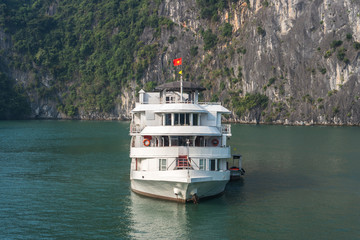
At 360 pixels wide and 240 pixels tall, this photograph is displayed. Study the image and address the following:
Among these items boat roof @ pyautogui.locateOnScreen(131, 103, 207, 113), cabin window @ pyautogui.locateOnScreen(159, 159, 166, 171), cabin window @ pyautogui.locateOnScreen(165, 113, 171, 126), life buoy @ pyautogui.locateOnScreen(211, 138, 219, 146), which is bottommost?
cabin window @ pyautogui.locateOnScreen(159, 159, 166, 171)

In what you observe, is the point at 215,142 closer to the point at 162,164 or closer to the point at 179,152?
the point at 179,152

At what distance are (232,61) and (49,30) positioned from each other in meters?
85.8

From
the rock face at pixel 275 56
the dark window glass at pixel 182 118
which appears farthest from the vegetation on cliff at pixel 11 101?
the dark window glass at pixel 182 118

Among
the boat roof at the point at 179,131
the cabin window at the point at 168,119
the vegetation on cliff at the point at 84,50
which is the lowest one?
the boat roof at the point at 179,131

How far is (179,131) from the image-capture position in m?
28.0

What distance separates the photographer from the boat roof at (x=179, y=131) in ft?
91.6

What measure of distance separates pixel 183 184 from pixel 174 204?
79.2 inches

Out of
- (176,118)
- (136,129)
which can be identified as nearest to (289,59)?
(136,129)

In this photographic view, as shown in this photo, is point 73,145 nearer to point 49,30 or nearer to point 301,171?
point 301,171

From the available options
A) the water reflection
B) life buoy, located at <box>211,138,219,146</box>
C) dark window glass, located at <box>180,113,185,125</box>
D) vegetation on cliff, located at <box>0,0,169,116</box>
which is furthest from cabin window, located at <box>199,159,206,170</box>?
vegetation on cliff, located at <box>0,0,169,116</box>

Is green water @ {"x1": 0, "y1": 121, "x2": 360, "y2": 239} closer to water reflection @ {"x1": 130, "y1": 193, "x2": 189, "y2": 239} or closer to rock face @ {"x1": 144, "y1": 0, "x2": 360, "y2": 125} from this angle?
water reflection @ {"x1": 130, "y1": 193, "x2": 189, "y2": 239}

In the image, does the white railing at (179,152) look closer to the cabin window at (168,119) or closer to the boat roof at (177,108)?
the cabin window at (168,119)

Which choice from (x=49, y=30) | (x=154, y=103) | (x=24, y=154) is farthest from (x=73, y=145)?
(x=49, y=30)

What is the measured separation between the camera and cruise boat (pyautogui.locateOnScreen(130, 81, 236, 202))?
26938mm
